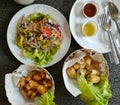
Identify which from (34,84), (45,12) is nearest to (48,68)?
(34,84)

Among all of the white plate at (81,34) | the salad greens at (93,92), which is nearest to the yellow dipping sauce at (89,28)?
the white plate at (81,34)

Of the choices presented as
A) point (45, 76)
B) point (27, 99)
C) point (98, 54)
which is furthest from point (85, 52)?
point (27, 99)

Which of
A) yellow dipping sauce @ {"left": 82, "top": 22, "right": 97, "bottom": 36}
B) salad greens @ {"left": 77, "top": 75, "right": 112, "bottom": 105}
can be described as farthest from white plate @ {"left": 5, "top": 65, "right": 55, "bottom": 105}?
yellow dipping sauce @ {"left": 82, "top": 22, "right": 97, "bottom": 36}

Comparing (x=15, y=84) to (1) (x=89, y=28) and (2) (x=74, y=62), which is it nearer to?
(2) (x=74, y=62)

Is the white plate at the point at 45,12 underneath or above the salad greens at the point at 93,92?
above

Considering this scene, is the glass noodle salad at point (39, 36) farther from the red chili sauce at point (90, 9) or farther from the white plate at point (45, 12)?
the red chili sauce at point (90, 9)

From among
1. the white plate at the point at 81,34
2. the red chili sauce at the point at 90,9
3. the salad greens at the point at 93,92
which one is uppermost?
the red chili sauce at the point at 90,9
